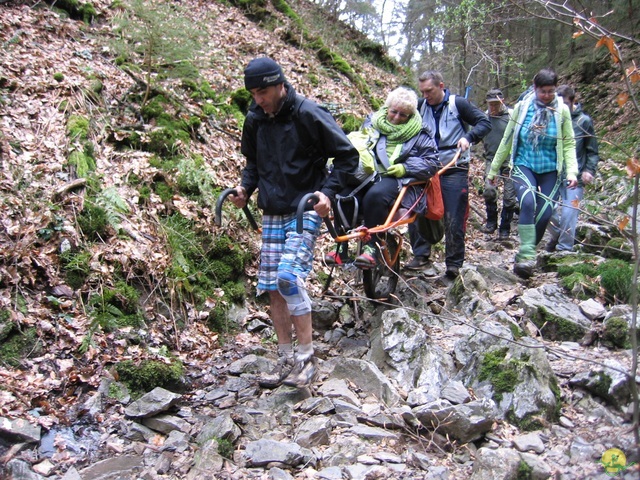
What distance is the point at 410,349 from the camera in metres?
4.59

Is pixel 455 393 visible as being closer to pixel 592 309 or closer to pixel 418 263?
pixel 592 309

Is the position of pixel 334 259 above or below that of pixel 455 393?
above

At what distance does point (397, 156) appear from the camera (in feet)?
17.8

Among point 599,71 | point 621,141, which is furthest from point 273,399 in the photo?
point 599,71

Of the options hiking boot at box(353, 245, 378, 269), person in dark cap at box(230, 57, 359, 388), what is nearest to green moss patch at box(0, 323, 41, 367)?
person in dark cap at box(230, 57, 359, 388)

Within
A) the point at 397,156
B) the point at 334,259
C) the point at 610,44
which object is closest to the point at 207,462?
the point at 334,259

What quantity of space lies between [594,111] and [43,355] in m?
19.2

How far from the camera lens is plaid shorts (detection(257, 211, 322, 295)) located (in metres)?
4.07

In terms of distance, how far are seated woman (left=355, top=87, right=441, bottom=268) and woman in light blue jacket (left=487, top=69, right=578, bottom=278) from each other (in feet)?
3.43

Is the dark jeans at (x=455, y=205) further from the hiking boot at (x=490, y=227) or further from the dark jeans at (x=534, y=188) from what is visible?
the hiking boot at (x=490, y=227)

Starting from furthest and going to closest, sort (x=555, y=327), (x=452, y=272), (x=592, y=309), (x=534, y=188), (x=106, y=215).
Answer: (x=452, y=272)
(x=534, y=188)
(x=106, y=215)
(x=592, y=309)
(x=555, y=327)

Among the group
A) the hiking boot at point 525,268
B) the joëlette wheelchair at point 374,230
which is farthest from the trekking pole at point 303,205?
the hiking boot at point 525,268

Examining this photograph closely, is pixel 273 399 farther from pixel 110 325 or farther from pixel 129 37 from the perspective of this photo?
pixel 129 37

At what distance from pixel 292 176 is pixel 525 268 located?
145 inches
